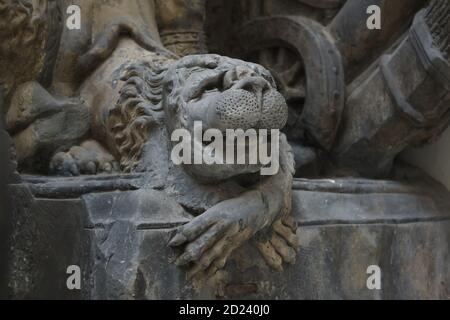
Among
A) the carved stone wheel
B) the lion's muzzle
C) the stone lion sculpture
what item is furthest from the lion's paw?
the carved stone wheel

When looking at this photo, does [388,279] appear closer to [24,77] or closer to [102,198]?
[102,198]

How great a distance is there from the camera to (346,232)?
7.60ft

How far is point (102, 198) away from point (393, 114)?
0.86 m

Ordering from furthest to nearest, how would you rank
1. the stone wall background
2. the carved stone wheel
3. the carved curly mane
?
the stone wall background, the carved stone wheel, the carved curly mane

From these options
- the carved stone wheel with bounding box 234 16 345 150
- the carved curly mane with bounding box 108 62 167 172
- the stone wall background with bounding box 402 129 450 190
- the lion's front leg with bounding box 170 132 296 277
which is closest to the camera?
the lion's front leg with bounding box 170 132 296 277

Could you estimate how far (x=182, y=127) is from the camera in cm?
210

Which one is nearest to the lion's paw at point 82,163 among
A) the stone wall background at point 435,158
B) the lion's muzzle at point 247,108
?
the lion's muzzle at point 247,108

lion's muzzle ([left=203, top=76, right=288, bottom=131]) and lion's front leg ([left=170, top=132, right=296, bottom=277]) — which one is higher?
lion's muzzle ([left=203, top=76, right=288, bottom=131])

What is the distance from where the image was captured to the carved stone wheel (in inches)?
105

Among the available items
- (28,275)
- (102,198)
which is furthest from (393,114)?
(28,275)

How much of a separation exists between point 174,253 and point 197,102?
1.09ft

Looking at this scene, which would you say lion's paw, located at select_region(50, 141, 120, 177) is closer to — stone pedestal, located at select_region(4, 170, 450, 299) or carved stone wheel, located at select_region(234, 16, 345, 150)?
stone pedestal, located at select_region(4, 170, 450, 299)

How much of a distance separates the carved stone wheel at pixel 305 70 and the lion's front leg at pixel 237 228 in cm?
54

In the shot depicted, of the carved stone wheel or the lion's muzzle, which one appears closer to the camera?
the lion's muzzle
